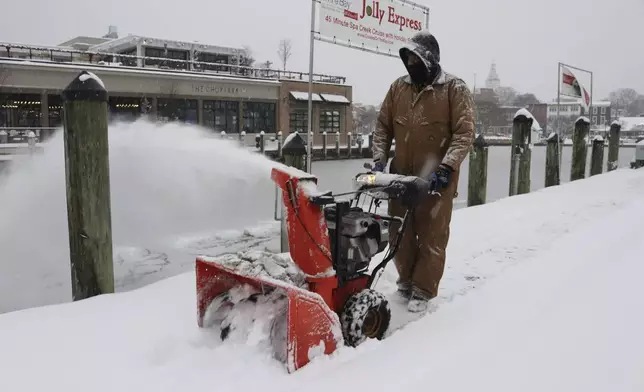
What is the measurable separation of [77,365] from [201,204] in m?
6.62

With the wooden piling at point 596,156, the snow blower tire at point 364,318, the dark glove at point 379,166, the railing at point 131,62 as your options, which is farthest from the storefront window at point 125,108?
the snow blower tire at point 364,318

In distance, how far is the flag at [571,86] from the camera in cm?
1622

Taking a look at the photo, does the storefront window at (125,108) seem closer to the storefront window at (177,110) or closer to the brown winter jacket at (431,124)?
the storefront window at (177,110)

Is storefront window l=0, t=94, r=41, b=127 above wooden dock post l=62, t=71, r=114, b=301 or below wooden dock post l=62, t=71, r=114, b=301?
above

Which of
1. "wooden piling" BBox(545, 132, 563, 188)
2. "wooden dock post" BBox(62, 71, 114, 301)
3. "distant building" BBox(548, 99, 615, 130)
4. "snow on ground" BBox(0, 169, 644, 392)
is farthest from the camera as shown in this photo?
"distant building" BBox(548, 99, 615, 130)

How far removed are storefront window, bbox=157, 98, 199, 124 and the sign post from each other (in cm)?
2509

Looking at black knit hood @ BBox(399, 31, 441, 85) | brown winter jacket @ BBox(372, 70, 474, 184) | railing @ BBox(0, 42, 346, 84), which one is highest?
railing @ BBox(0, 42, 346, 84)

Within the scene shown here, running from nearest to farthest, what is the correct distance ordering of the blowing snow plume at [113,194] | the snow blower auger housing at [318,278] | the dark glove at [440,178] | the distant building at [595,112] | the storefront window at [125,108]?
1. the snow blower auger housing at [318,278]
2. the dark glove at [440,178]
3. the blowing snow plume at [113,194]
4. the storefront window at [125,108]
5. the distant building at [595,112]

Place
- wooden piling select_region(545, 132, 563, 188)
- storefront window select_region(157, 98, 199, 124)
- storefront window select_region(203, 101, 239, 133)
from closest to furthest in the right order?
wooden piling select_region(545, 132, 563, 188)
storefront window select_region(157, 98, 199, 124)
storefront window select_region(203, 101, 239, 133)

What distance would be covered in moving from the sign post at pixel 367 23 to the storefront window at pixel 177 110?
988 inches

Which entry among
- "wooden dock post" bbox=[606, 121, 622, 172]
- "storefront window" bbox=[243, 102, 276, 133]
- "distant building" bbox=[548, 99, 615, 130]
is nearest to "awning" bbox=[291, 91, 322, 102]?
"storefront window" bbox=[243, 102, 276, 133]

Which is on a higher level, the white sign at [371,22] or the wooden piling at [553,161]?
the white sign at [371,22]

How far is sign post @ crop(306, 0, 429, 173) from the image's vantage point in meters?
7.32

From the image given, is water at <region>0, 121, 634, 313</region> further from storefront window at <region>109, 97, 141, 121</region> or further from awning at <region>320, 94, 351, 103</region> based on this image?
awning at <region>320, 94, 351, 103</region>
